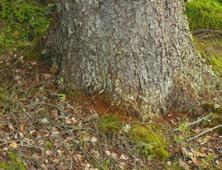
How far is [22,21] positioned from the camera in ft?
21.1

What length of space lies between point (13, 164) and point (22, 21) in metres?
2.67

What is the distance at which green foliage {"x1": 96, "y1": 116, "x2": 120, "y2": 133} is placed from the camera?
4.68m

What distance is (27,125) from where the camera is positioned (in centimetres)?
462

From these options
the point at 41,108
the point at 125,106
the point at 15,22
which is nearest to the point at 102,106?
the point at 125,106

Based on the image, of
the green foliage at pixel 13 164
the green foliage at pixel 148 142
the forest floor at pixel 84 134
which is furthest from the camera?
the green foliage at pixel 148 142

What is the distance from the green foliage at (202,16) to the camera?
7.55 metres

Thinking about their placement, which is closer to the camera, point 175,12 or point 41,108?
point 41,108

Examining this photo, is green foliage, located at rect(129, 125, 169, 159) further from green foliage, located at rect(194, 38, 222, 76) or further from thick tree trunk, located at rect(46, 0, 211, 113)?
green foliage, located at rect(194, 38, 222, 76)

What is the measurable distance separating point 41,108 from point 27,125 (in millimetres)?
253

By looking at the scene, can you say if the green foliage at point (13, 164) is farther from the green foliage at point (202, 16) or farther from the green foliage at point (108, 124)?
the green foliage at point (202, 16)

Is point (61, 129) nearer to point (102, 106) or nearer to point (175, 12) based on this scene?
point (102, 106)

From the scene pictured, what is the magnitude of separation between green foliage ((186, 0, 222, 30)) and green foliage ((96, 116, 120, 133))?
3.14 m

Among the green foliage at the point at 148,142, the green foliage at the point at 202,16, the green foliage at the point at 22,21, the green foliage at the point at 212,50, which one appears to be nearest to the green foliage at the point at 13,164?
the green foliage at the point at 148,142

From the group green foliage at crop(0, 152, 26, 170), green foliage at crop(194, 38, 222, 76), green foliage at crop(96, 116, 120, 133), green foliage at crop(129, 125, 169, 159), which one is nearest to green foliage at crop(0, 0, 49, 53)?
green foliage at crop(96, 116, 120, 133)
